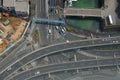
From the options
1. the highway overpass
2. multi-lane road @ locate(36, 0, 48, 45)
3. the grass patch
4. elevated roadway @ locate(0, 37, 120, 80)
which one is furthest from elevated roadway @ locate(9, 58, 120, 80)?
the highway overpass

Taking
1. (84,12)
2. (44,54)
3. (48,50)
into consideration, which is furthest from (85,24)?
(44,54)

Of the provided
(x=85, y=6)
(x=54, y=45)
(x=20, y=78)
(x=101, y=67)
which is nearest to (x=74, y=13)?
(x=85, y=6)

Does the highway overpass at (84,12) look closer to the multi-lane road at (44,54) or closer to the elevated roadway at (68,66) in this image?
the multi-lane road at (44,54)

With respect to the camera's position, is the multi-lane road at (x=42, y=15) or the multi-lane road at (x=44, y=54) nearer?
the multi-lane road at (x=44, y=54)

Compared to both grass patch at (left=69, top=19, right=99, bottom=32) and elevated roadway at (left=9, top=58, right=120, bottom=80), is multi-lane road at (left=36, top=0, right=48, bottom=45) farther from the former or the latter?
grass patch at (left=69, top=19, right=99, bottom=32)

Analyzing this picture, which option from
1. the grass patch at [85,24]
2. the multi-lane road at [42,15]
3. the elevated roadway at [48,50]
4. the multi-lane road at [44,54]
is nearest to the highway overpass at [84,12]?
the grass patch at [85,24]

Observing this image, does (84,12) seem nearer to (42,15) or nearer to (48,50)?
(42,15)
